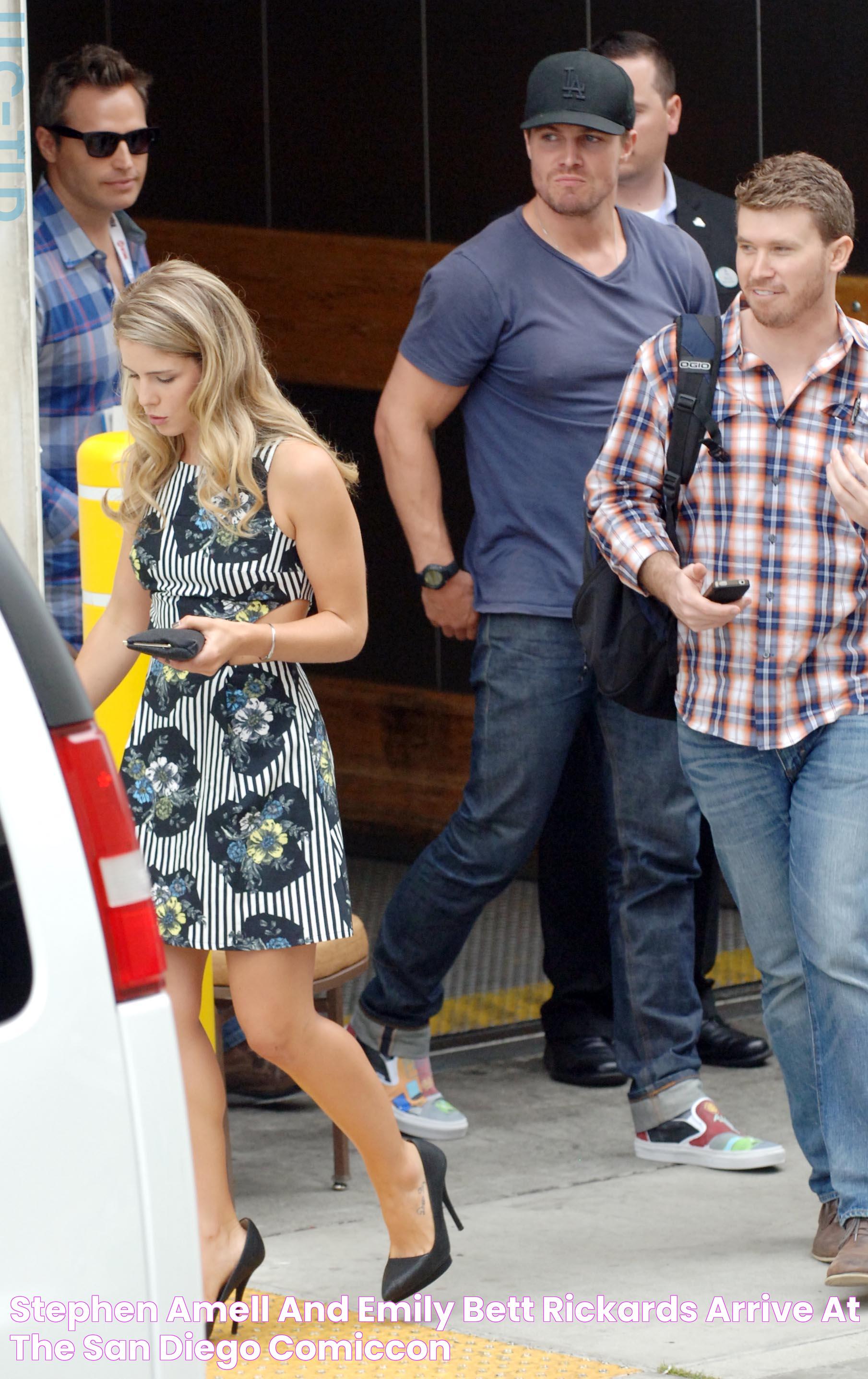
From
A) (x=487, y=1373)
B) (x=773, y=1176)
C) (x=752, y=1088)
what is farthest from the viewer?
(x=752, y=1088)

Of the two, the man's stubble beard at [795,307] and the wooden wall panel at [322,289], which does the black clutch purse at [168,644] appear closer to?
the man's stubble beard at [795,307]

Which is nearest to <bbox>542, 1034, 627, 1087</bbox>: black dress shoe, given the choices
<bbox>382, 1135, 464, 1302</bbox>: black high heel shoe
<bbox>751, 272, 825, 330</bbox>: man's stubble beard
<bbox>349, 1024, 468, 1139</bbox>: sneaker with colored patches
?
<bbox>349, 1024, 468, 1139</bbox>: sneaker with colored patches

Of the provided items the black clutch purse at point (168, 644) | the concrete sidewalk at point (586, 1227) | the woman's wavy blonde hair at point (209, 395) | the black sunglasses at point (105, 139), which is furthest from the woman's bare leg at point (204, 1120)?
the black sunglasses at point (105, 139)

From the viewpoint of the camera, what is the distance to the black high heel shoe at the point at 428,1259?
4055mm

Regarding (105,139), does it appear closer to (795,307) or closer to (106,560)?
(106,560)

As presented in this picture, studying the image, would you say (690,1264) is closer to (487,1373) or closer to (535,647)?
(487,1373)

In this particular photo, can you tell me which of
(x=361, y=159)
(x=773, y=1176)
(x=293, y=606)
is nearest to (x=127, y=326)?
(x=293, y=606)

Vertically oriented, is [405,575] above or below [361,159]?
below

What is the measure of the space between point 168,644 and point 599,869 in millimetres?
2502

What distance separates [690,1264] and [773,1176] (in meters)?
0.66

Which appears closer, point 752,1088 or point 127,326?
point 127,326

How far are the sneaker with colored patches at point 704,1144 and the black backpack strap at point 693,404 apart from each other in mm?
1578

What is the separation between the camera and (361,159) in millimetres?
8125

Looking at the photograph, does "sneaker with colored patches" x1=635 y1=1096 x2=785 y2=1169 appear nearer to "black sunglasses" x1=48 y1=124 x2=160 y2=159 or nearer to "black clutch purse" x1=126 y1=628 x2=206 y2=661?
"black clutch purse" x1=126 y1=628 x2=206 y2=661
